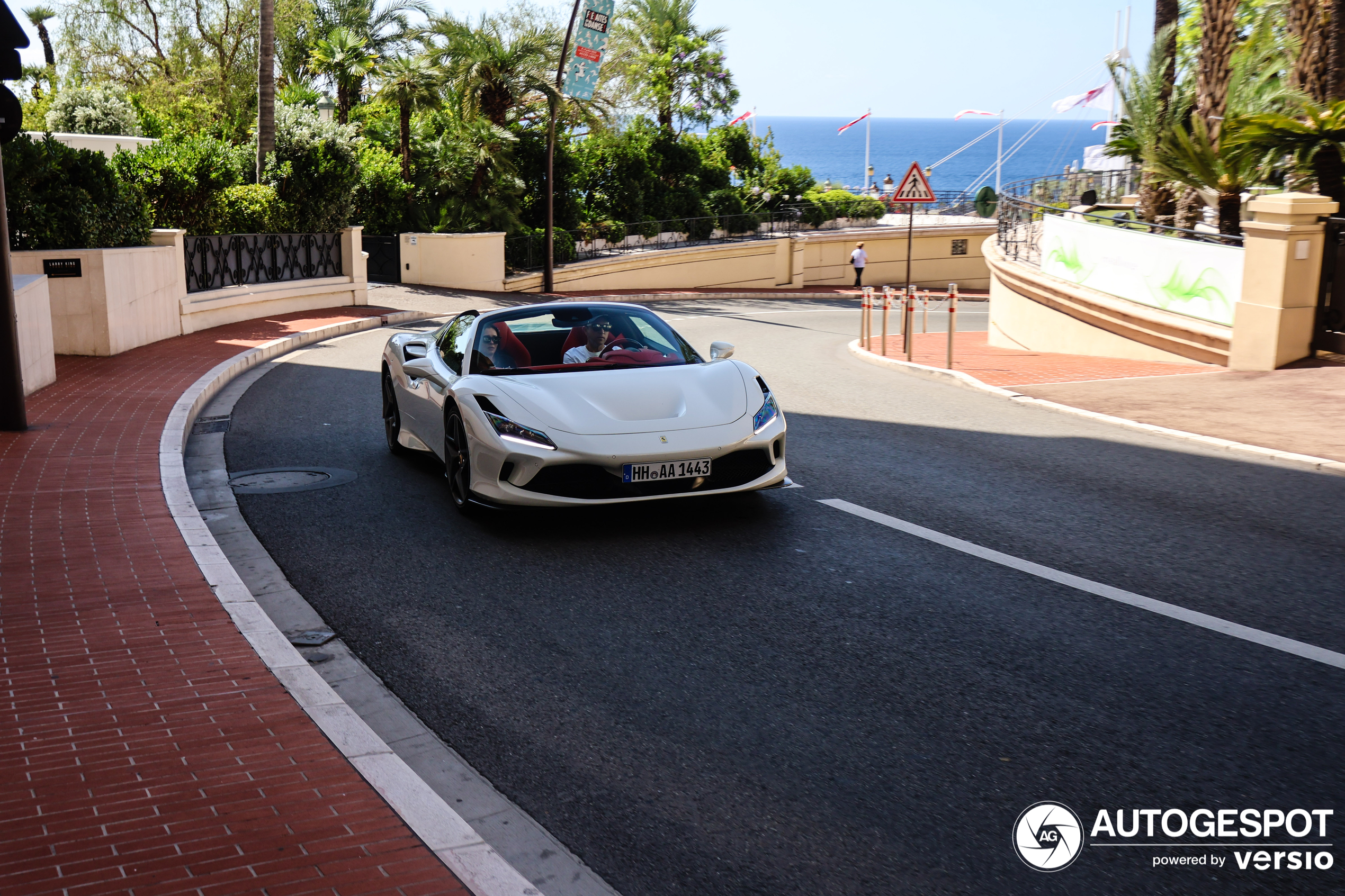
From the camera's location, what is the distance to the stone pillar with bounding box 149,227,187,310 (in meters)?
19.0

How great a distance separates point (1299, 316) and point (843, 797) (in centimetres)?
1250

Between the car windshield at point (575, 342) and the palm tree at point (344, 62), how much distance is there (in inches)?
1329

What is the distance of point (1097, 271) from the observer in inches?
750

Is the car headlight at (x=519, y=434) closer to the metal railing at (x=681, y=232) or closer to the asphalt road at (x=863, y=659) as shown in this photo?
the asphalt road at (x=863, y=659)

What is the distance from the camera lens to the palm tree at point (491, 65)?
112ft

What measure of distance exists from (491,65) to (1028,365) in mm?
22801

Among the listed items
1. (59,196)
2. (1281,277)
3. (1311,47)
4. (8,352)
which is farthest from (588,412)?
(1311,47)

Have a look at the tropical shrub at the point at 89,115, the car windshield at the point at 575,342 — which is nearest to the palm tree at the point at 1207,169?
the car windshield at the point at 575,342

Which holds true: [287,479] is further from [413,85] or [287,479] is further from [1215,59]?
[413,85]

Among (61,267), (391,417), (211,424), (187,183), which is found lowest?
(211,424)

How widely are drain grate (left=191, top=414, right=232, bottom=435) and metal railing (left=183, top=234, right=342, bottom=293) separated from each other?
905 cm

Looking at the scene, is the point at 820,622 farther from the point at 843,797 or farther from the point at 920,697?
the point at 843,797

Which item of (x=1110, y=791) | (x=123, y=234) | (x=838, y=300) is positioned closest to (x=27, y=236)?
(x=123, y=234)

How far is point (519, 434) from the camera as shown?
7.16 metres
